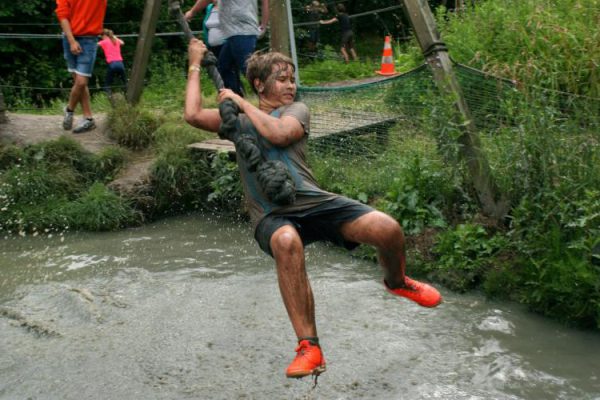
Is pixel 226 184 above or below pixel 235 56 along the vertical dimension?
below

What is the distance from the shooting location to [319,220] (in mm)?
4730

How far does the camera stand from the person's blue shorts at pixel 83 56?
9.27 metres

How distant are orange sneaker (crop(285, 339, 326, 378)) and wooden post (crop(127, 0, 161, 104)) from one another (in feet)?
20.3

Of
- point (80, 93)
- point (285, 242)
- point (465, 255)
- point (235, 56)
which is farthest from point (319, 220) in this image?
point (80, 93)

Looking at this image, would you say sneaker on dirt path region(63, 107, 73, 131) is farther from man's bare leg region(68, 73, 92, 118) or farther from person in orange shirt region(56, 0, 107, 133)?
person in orange shirt region(56, 0, 107, 133)

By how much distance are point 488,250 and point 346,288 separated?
47.0 inches

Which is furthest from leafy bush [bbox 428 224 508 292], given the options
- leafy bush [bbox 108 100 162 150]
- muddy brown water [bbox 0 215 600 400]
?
leafy bush [bbox 108 100 162 150]

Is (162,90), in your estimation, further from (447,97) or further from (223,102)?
(223,102)

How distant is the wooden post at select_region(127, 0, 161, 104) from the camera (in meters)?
9.58

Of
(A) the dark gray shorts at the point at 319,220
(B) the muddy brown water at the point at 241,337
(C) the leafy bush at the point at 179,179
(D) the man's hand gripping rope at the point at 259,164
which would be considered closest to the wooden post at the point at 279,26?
(C) the leafy bush at the point at 179,179

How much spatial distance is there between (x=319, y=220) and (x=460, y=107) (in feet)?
8.61

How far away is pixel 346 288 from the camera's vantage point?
22.8ft

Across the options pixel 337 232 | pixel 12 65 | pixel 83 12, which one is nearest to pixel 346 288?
pixel 337 232

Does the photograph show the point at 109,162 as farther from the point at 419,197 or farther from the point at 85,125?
the point at 419,197
